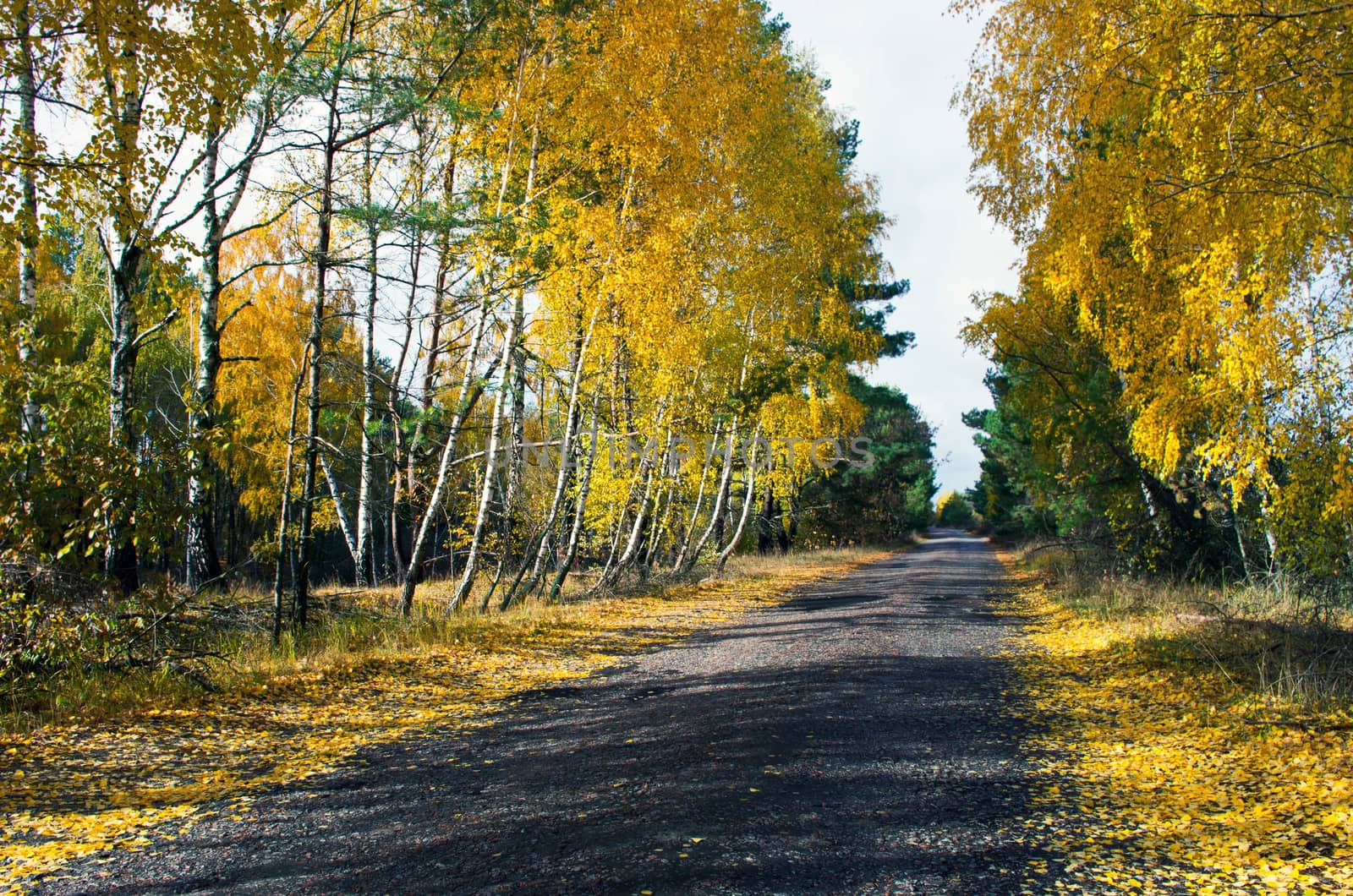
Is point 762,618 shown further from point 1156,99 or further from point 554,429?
point 1156,99

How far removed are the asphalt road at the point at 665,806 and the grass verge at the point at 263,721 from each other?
330mm

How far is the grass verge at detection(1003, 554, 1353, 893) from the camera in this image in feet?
11.6

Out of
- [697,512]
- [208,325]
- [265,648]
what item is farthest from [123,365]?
[697,512]

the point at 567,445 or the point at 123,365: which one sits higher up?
the point at 123,365

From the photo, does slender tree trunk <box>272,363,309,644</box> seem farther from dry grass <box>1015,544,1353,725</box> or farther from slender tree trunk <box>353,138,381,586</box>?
dry grass <box>1015,544,1353,725</box>

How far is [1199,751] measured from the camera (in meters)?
5.23

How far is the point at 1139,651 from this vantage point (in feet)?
27.1

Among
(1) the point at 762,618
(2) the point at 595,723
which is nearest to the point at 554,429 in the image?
(1) the point at 762,618

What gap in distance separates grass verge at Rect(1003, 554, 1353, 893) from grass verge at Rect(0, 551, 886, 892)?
402 cm

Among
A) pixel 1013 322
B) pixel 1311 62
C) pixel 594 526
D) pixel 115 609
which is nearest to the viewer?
pixel 1311 62

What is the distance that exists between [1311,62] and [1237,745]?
4.66 metres

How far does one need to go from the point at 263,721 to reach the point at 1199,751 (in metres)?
6.32

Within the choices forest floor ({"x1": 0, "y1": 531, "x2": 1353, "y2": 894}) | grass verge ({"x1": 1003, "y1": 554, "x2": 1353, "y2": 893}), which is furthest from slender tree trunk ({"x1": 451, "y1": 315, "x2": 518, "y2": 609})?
grass verge ({"x1": 1003, "y1": 554, "x2": 1353, "y2": 893})

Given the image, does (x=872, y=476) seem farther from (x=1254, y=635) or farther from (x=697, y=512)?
(x=1254, y=635)
